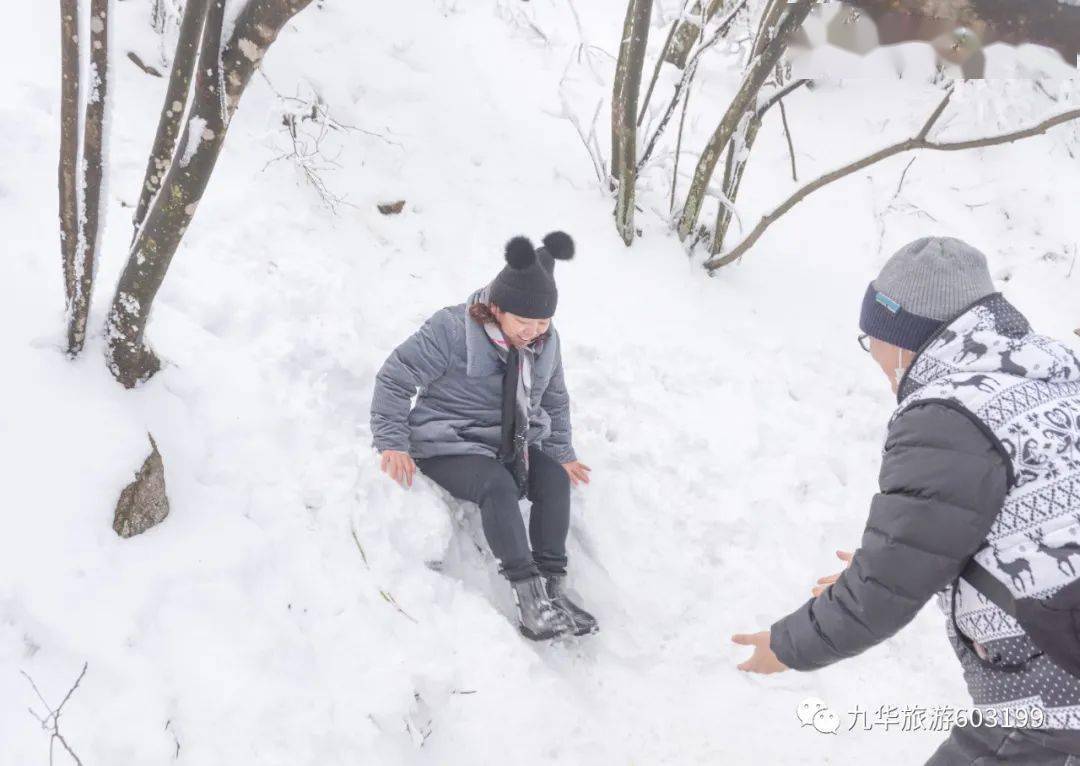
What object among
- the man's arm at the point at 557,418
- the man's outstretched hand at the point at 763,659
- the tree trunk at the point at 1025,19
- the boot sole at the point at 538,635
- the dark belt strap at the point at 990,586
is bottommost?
the boot sole at the point at 538,635

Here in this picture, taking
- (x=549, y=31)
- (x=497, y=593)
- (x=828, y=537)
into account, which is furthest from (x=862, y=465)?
(x=549, y=31)

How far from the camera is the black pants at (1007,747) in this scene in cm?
147

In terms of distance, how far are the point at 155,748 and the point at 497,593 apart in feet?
4.07

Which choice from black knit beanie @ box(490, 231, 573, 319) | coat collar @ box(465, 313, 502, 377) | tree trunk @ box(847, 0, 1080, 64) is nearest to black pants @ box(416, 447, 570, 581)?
coat collar @ box(465, 313, 502, 377)

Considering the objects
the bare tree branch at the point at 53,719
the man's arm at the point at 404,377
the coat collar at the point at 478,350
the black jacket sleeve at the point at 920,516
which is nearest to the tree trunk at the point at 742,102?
the coat collar at the point at 478,350

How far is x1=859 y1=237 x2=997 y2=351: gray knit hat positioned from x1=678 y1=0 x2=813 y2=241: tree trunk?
2824 mm

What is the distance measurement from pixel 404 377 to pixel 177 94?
116 cm

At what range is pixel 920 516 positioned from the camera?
54.5 inches

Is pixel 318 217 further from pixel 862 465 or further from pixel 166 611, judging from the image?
pixel 862 465

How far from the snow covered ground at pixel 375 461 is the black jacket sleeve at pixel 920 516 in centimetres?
125

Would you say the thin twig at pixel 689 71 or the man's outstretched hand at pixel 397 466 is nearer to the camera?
the man's outstretched hand at pixel 397 466

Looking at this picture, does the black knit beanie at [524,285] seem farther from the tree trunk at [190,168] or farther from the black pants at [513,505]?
the tree trunk at [190,168]

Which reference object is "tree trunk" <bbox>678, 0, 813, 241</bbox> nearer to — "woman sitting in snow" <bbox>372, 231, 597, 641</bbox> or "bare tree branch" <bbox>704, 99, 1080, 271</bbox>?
"bare tree branch" <bbox>704, 99, 1080, 271</bbox>

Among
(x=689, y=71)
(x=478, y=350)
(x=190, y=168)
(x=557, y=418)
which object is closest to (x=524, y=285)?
(x=478, y=350)
